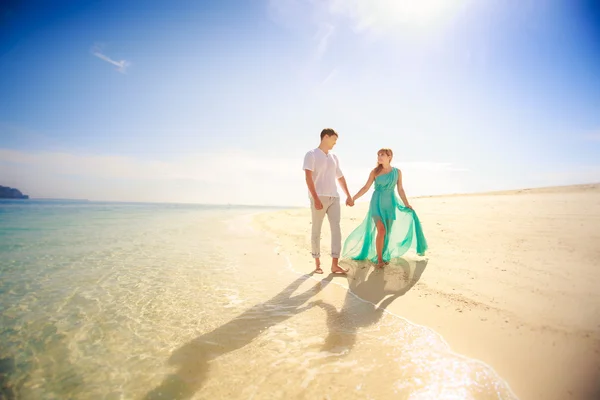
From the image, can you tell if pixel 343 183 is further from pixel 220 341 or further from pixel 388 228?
pixel 220 341

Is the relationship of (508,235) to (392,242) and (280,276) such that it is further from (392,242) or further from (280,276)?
(280,276)

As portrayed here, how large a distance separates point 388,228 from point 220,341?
12.9 feet

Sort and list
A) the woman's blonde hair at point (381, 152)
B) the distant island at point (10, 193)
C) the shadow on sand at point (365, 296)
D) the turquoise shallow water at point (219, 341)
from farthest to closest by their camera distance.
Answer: the distant island at point (10, 193) < the woman's blonde hair at point (381, 152) < the shadow on sand at point (365, 296) < the turquoise shallow water at point (219, 341)

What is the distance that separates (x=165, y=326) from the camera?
3076 millimetres

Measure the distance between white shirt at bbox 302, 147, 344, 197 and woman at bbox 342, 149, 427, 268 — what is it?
2.69 feet

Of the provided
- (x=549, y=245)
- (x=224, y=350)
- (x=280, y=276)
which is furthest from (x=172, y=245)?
(x=549, y=245)

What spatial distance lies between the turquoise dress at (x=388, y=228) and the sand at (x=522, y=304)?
65cm

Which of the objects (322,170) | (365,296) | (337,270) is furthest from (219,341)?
(322,170)

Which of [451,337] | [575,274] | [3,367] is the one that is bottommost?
[3,367]

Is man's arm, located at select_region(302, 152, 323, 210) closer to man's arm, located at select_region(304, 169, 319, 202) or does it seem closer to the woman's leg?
man's arm, located at select_region(304, 169, 319, 202)

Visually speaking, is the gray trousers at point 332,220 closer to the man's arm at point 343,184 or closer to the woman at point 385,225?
the man's arm at point 343,184

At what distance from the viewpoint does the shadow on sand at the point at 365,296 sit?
9.00 ft

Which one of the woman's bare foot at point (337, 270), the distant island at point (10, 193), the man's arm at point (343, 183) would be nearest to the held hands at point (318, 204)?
the man's arm at point (343, 183)

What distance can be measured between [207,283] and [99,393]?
2635 millimetres
